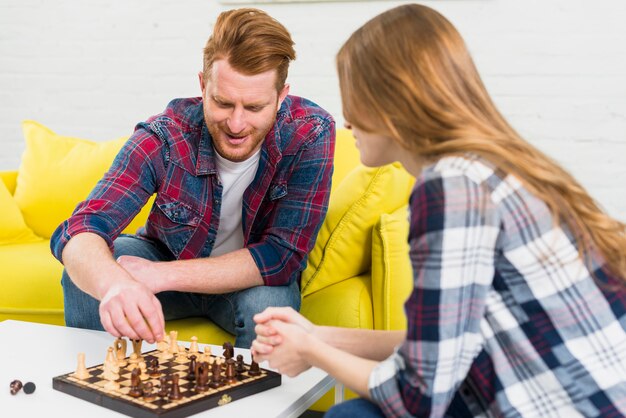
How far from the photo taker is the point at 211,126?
2.06 metres

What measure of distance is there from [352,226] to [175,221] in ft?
1.60

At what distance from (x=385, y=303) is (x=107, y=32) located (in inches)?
89.4

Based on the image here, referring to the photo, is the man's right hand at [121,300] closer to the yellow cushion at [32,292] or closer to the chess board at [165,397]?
the chess board at [165,397]

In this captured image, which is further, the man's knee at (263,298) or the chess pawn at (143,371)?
the man's knee at (263,298)

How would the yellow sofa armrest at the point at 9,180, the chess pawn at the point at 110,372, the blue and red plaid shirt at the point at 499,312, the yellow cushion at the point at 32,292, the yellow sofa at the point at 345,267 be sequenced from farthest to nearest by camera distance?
the yellow sofa armrest at the point at 9,180 < the yellow cushion at the point at 32,292 < the yellow sofa at the point at 345,267 < the chess pawn at the point at 110,372 < the blue and red plaid shirt at the point at 499,312

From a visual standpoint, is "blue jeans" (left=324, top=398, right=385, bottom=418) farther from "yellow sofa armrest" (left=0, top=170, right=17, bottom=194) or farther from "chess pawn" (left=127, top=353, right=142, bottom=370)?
"yellow sofa armrest" (left=0, top=170, right=17, bottom=194)

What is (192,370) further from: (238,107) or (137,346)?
(238,107)

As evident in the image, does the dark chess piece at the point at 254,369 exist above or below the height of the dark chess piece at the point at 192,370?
below

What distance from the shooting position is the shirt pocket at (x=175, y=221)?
2.11 meters

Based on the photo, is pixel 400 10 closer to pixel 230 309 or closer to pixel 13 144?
pixel 230 309

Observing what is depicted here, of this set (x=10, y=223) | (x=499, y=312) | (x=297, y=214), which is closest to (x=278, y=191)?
(x=297, y=214)

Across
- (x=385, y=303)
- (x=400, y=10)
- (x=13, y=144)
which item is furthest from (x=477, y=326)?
(x=13, y=144)

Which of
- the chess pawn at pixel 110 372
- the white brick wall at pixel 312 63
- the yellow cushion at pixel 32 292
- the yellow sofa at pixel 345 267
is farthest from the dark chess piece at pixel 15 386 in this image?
the white brick wall at pixel 312 63

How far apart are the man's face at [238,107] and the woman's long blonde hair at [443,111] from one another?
0.79 meters
